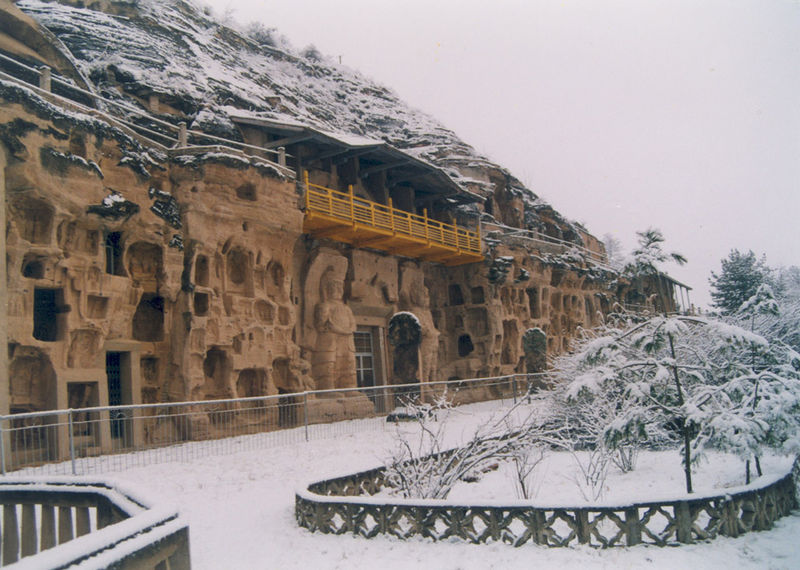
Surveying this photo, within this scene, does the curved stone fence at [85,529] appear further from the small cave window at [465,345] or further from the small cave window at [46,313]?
the small cave window at [465,345]

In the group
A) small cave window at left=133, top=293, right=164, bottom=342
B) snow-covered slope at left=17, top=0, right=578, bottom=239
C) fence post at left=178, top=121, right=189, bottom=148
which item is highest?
snow-covered slope at left=17, top=0, right=578, bottom=239

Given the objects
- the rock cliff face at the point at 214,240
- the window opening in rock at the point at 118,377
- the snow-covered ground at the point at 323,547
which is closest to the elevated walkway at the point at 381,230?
the rock cliff face at the point at 214,240

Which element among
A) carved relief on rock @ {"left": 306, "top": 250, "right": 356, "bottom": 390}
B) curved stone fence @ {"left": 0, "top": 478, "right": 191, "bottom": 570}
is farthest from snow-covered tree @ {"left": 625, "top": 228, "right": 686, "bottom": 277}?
carved relief on rock @ {"left": 306, "top": 250, "right": 356, "bottom": 390}

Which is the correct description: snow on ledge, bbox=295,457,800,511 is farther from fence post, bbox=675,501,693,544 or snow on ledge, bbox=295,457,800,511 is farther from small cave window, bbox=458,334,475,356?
small cave window, bbox=458,334,475,356

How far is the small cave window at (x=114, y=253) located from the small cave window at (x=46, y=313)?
1715 millimetres

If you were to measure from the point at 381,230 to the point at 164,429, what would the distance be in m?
10.2

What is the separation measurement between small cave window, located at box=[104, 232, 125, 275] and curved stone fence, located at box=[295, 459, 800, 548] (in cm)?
939

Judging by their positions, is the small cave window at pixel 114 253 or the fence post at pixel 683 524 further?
the small cave window at pixel 114 253

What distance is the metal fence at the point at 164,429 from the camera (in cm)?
1051

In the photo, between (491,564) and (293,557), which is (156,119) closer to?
(293,557)

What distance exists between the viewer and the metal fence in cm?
1051

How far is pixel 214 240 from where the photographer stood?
16.6 metres

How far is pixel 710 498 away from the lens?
7281 millimetres

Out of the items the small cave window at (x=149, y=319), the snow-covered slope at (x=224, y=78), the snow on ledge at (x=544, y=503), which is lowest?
A: the snow on ledge at (x=544, y=503)
